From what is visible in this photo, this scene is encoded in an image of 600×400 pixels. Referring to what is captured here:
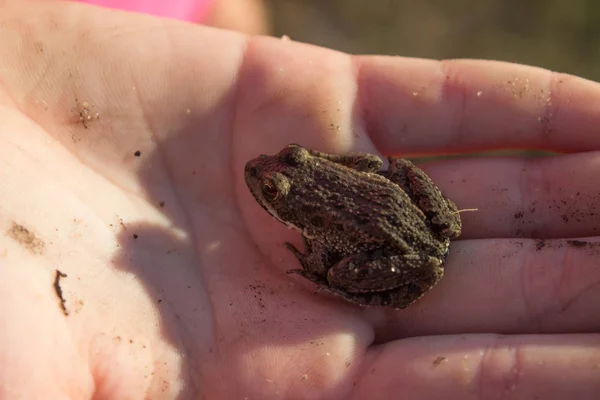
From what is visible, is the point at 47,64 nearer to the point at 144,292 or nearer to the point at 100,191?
the point at 100,191

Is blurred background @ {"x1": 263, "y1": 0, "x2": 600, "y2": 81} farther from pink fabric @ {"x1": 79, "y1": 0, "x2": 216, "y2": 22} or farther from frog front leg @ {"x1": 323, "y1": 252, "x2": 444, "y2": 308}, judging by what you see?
frog front leg @ {"x1": 323, "y1": 252, "x2": 444, "y2": 308}

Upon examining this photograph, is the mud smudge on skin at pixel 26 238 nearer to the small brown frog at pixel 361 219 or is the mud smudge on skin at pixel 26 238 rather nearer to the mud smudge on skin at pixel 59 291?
the mud smudge on skin at pixel 59 291

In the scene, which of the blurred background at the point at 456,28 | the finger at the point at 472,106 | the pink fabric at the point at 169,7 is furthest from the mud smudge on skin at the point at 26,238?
the blurred background at the point at 456,28

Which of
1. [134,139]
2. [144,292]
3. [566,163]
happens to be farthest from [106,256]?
[566,163]

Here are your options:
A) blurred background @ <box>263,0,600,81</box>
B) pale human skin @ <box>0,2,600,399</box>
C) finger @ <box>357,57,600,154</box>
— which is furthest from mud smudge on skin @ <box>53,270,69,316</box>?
blurred background @ <box>263,0,600,81</box>

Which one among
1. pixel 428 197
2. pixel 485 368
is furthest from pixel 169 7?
pixel 485 368
